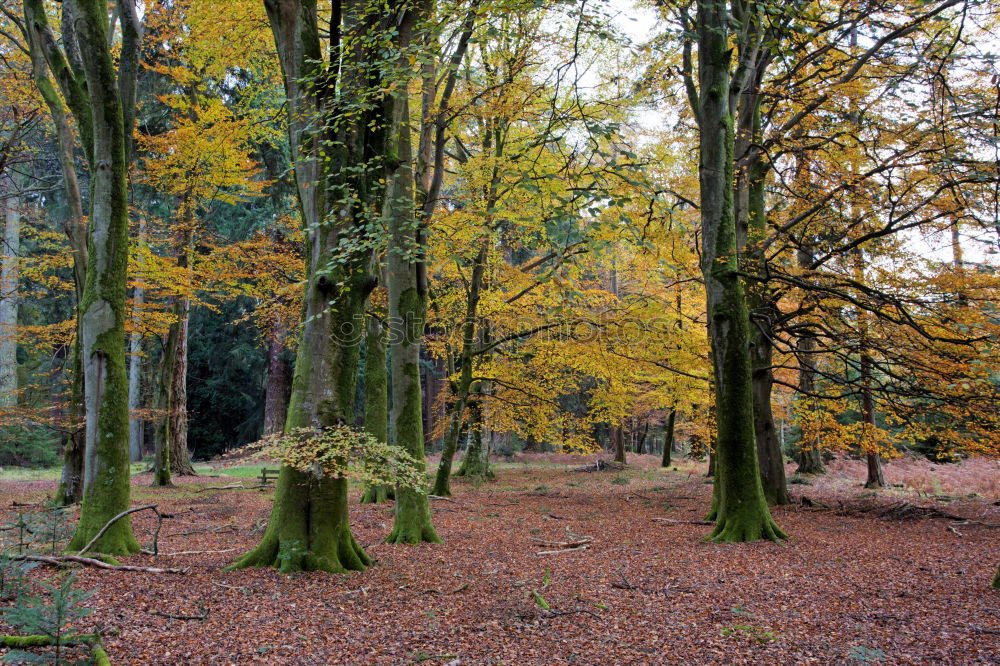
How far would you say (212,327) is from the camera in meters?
26.5

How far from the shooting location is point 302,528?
18.9 ft

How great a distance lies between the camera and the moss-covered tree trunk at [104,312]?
609 cm

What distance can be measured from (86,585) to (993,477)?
19801 millimetres

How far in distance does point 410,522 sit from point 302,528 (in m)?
2.35

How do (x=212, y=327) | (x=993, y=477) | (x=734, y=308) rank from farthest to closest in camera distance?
1. (x=212, y=327)
2. (x=993, y=477)
3. (x=734, y=308)

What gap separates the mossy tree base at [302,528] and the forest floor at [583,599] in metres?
0.19

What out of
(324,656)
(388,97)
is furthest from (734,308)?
(324,656)

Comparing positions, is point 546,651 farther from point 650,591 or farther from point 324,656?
point 650,591

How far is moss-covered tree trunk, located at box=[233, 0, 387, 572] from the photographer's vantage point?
18.7ft

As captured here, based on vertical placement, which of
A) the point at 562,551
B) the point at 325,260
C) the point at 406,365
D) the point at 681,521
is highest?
the point at 325,260

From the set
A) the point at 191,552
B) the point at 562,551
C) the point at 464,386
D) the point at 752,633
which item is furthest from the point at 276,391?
the point at 752,633

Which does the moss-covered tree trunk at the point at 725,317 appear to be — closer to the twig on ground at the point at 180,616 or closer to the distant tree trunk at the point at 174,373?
the twig on ground at the point at 180,616

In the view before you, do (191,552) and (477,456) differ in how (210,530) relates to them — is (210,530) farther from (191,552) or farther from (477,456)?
(477,456)

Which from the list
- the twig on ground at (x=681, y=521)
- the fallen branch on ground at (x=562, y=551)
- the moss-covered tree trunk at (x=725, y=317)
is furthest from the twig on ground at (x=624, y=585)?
the twig on ground at (x=681, y=521)
